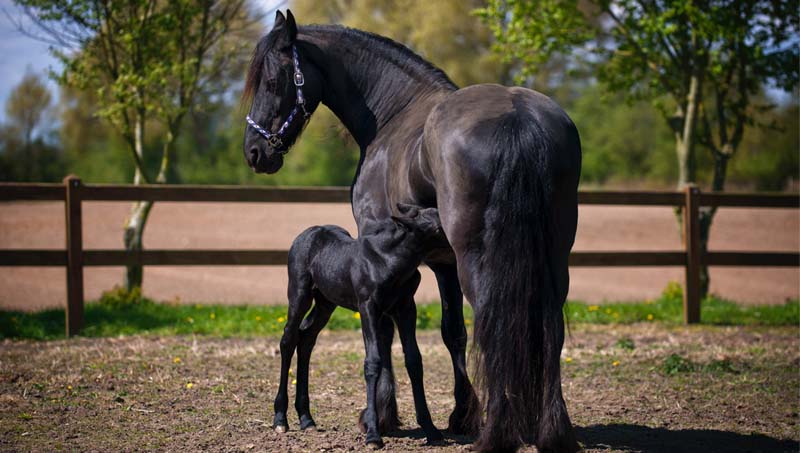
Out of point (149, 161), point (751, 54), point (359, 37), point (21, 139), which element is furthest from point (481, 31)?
point (359, 37)

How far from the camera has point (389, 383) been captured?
462 cm

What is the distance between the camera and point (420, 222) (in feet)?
13.4

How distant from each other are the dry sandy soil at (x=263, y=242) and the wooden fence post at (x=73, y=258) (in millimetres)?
1760

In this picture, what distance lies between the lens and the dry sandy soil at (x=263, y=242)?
1308cm

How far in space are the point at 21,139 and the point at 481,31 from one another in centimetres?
1895

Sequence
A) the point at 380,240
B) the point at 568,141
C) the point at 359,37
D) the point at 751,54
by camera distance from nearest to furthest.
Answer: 1. the point at 568,141
2. the point at 380,240
3. the point at 359,37
4. the point at 751,54

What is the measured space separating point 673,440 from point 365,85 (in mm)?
2890

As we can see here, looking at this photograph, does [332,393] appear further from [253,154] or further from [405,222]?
[405,222]

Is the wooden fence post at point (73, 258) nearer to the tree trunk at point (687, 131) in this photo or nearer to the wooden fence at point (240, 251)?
the wooden fence at point (240, 251)

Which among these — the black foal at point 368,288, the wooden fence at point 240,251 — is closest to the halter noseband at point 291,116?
the black foal at point 368,288

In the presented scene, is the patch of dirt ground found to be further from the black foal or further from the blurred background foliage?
the blurred background foliage

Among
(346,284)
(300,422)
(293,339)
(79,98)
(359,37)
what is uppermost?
(79,98)

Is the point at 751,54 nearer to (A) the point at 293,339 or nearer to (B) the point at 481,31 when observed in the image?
(A) the point at 293,339

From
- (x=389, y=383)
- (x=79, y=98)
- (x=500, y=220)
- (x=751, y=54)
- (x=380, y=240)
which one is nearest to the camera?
(x=500, y=220)
